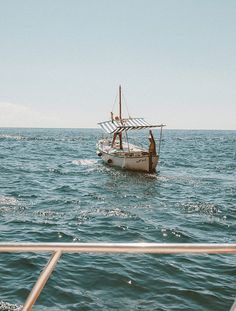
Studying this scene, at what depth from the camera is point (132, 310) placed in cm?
748

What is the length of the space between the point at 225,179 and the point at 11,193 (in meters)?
17.2

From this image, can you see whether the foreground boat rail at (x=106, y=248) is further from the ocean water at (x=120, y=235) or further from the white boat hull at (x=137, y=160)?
the white boat hull at (x=137, y=160)

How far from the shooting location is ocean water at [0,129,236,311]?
8266 millimetres

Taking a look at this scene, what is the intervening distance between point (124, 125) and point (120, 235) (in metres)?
20.6

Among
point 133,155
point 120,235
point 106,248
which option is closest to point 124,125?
point 133,155

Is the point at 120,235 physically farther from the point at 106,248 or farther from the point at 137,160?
the point at 137,160

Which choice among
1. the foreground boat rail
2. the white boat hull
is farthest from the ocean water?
the foreground boat rail

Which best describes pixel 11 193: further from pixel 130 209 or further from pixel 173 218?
pixel 173 218

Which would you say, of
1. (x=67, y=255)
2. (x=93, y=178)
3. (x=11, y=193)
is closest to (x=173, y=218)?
(x=67, y=255)

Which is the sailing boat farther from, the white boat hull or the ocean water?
the ocean water

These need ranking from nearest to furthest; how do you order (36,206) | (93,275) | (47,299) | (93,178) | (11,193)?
(47,299) → (93,275) → (36,206) → (11,193) → (93,178)

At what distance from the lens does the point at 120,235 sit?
13.0 m

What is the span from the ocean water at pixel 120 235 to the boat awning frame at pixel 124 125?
20.2 ft

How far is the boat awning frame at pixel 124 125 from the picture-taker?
30.7 m
